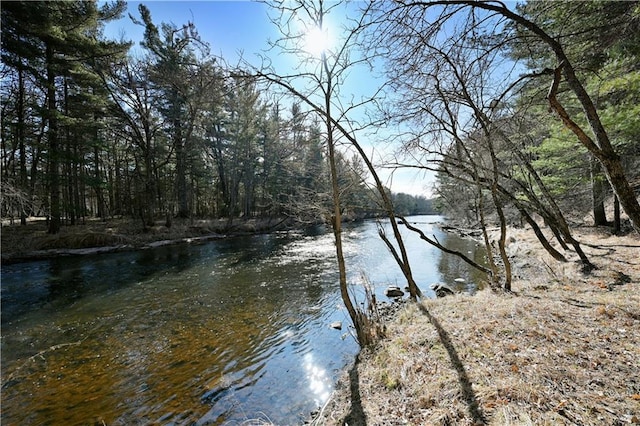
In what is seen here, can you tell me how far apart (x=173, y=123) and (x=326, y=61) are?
20.3 metres

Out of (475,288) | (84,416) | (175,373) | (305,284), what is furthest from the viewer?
(305,284)

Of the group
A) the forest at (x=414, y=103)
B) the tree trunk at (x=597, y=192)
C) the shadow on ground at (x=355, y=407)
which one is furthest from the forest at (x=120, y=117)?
the tree trunk at (x=597, y=192)

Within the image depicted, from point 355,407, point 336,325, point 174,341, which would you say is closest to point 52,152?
point 174,341

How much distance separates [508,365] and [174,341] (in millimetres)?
5512

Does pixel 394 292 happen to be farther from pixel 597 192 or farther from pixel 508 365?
pixel 597 192

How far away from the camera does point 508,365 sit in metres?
2.57

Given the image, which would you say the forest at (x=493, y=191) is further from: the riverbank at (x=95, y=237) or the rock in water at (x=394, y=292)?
the riverbank at (x=95, y=237)

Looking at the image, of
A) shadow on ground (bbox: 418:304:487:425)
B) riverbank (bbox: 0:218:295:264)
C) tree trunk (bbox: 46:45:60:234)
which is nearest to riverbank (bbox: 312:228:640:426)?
shadow on ground (bbox: 418:304:487:425)

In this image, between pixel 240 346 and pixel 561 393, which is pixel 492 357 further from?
pixel 240 346

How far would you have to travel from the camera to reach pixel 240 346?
16.5 ft

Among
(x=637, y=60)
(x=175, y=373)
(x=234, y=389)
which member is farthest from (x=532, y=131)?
(x=175, y=373)

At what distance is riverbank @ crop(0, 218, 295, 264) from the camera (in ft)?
38.9

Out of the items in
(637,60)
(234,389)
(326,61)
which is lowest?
(234,389)

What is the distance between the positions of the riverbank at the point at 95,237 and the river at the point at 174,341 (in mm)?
1587
